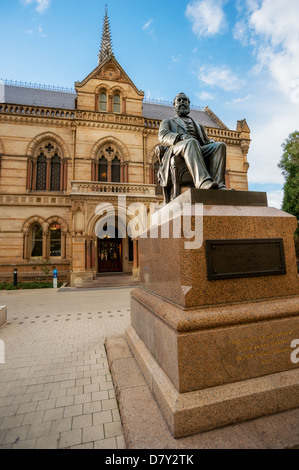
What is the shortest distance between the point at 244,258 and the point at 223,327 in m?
0.74

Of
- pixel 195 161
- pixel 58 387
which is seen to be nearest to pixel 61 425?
pixel 58 387

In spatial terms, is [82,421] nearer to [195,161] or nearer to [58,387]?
[58,387]

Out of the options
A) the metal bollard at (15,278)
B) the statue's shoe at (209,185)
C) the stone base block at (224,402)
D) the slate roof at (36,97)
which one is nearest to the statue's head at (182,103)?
the statue's shoe at (209,185)

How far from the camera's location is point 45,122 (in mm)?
15719

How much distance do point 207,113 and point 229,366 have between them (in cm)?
2722

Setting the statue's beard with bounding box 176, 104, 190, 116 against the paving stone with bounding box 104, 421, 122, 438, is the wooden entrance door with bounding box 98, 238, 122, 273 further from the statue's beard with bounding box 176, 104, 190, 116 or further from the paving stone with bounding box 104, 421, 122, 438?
the paving stone with bounding box 104, 421, 122, 438

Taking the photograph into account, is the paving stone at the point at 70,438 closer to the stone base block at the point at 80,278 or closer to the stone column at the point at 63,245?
the stone base block at the point at 80,278

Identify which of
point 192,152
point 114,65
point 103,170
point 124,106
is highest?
point 114,65

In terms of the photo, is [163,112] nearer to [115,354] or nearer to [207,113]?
[207,113]

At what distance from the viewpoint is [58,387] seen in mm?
2908

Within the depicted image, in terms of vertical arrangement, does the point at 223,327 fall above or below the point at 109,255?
below

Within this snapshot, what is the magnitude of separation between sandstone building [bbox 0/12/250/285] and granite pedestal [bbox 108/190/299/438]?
12.1m

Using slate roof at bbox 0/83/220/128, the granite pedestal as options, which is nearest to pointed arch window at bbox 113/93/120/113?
slate roof at bbox 0/83/220/128

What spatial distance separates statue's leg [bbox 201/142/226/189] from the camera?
3.05m
